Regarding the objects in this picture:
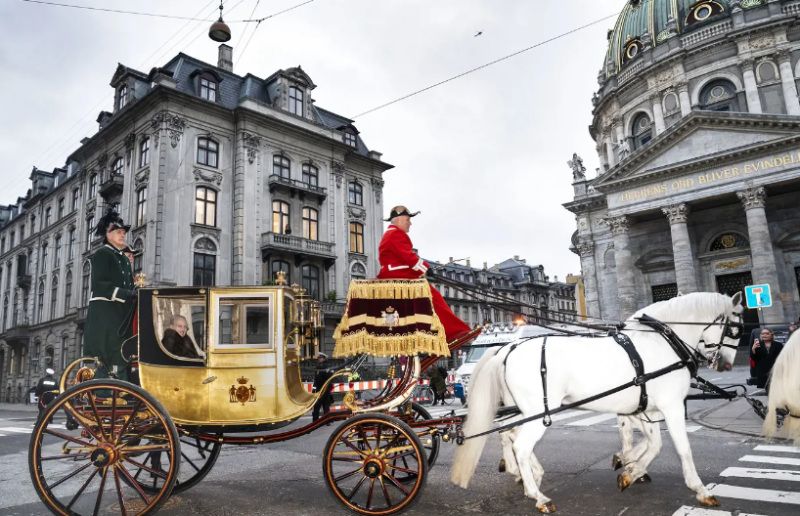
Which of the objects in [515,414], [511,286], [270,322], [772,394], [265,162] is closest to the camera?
[772,394]

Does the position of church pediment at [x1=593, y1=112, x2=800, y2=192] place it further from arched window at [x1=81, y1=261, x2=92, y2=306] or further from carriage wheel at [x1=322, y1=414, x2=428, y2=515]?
arched window at [x1=81, y1=261, x2=92, y2=306]

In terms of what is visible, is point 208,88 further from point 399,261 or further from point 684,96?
point 684,96

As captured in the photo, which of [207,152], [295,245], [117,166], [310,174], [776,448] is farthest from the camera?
[310,174]

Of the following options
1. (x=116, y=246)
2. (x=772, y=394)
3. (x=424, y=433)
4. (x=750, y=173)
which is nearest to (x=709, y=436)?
(x=772, y=394)

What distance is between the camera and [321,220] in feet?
104

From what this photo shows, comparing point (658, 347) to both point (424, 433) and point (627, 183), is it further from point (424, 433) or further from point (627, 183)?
point (627, 183)

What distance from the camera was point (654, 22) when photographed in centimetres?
4231

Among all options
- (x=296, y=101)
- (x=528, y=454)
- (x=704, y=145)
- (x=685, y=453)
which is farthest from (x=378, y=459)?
(x=704, y=145)

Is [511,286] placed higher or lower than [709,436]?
higher

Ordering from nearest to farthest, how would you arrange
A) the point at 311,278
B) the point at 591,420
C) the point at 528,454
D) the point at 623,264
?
the point at 528,454 < the point at 591,420 < the point at 311,278 < the point at 623,264

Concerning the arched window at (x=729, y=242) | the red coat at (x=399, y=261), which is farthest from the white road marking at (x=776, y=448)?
the arched window at (x=729, y=242)

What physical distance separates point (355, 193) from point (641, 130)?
978 inches

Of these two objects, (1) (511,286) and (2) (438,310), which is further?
(1) (511,286)

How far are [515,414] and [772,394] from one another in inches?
101
